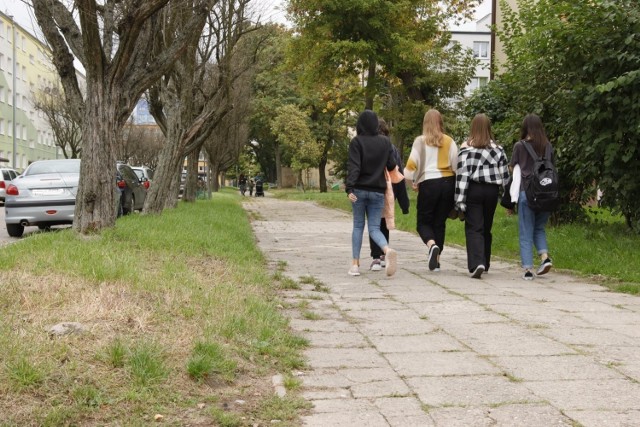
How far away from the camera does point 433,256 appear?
8.28 meters

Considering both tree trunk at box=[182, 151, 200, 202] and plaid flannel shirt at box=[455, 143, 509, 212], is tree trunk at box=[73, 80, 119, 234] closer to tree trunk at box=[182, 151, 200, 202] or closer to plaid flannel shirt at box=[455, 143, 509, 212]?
plaid flannel shirt at box=[455, 143, 509, 212]

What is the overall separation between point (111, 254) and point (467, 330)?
13.3 ft

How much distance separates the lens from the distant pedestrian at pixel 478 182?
7.98m

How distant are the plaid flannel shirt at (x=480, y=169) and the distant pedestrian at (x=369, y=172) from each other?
2.79 ft

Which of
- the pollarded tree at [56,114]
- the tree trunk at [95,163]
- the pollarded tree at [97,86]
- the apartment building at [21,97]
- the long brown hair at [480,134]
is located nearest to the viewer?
the long brown hair at [480,134]

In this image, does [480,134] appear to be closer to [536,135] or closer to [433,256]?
[536,135]

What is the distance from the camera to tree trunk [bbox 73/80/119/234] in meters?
9.73

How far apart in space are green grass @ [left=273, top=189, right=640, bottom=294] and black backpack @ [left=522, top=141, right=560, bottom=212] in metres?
1.04

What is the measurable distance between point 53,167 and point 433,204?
944 cm

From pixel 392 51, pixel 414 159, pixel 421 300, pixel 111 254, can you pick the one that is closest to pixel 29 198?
pixel 111 254

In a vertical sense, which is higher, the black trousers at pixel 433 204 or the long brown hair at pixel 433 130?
the long brown hair at pixel 433 130

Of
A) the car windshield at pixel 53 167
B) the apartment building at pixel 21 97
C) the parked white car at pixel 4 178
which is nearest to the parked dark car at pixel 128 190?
the car windshield at pixel 53 167

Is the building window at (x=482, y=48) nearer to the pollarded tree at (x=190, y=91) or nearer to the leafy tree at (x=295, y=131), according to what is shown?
the leafy tree at (x=295, y=131)

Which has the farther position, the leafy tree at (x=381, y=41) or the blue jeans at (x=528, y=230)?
the leafy tree at (x=381, y=41)
